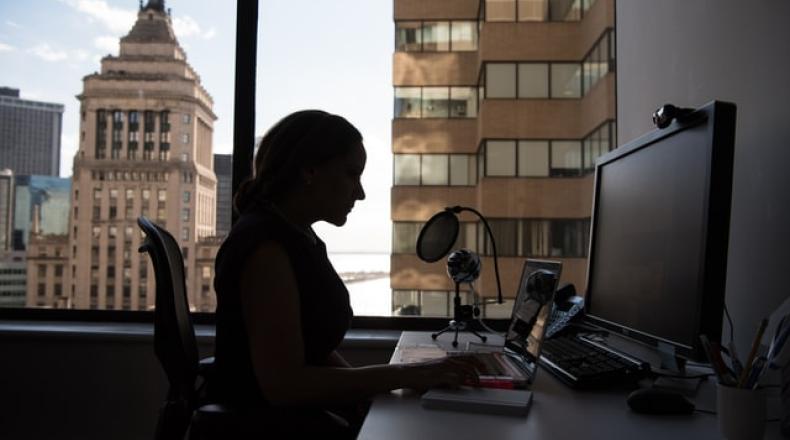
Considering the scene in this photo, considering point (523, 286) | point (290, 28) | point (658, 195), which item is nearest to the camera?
point (658, 195)

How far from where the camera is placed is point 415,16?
3027 millimetres

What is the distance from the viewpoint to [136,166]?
10.4 ft

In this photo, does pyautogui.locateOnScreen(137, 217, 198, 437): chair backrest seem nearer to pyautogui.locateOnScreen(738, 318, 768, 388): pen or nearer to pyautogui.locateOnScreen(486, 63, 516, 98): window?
pyautogui.locateOnScreen(738, 318, 768, 388): pen

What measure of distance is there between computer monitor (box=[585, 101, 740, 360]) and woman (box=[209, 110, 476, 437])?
39cm

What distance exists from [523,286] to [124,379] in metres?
1.80

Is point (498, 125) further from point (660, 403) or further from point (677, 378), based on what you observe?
point (660, 403)

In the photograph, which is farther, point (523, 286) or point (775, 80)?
point (523, 286)

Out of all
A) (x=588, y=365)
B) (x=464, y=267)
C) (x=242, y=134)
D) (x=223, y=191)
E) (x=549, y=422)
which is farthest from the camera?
(x=223, y=191)

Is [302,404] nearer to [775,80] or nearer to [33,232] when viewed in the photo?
[775,80]

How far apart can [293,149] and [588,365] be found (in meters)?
0.78

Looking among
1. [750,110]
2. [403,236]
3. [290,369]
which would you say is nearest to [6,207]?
[403,236]

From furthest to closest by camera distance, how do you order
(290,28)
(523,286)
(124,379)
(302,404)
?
1. (290,28)
2. (124,379)
3. (523,286)
4. (302,404)

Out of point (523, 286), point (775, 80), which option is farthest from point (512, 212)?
point (775, 80)

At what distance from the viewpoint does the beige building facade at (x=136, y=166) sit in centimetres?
290
